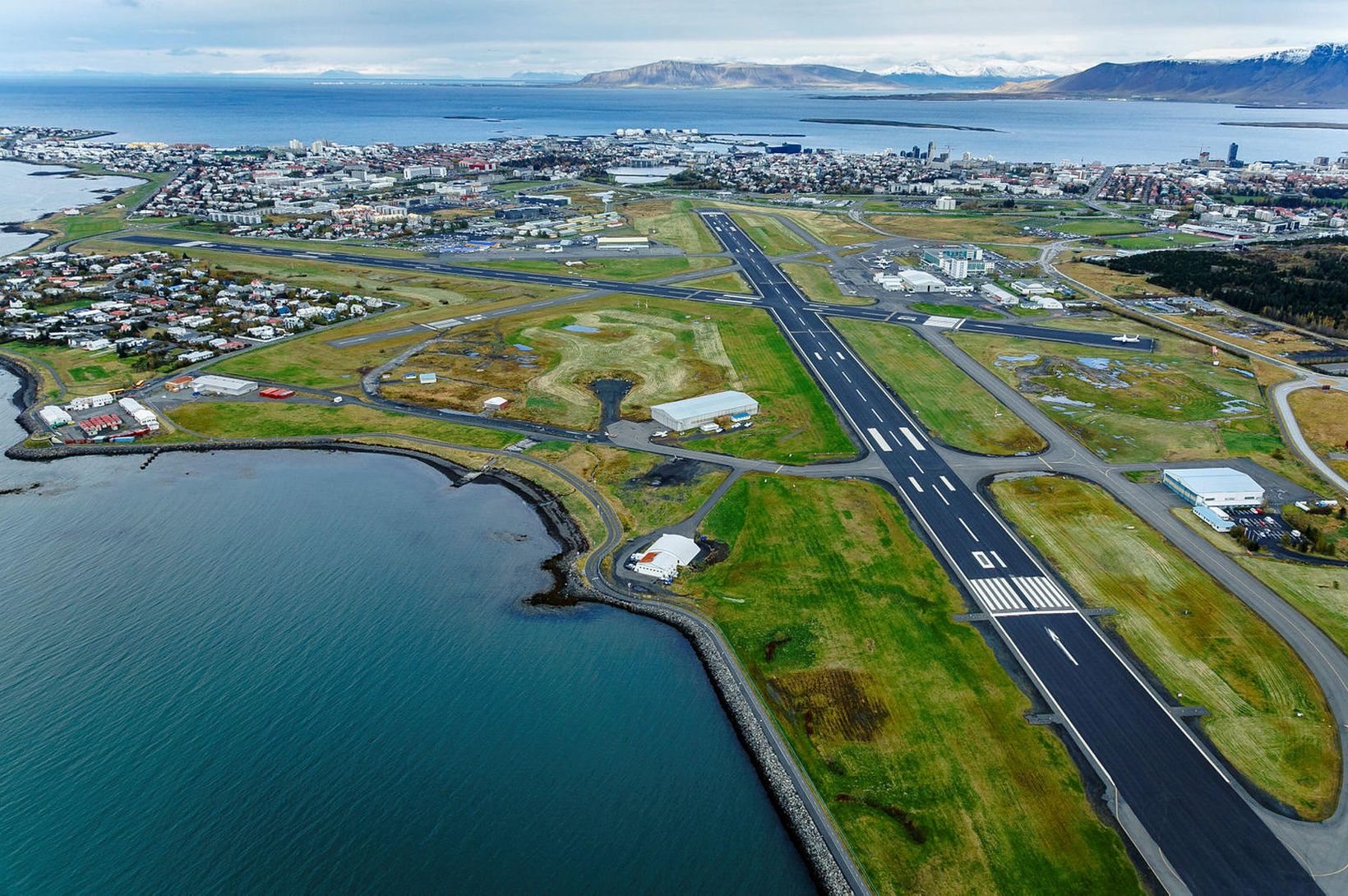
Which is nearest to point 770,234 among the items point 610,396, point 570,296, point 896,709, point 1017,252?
point 1017,252

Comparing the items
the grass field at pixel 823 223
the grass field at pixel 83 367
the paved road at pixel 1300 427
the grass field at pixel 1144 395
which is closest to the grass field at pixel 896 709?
the grass field at pixel 1144 395

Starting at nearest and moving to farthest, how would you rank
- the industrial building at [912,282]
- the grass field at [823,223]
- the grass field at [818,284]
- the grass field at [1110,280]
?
1. the grass field at [818,284]
2. the grass field at [1110,280]
3. the industrial building at [912,282]
4. the grass field at [823,223]

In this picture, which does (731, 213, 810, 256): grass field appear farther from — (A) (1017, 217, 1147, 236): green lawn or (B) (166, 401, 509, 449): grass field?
(B) (166, 401, 509, 449): grass field

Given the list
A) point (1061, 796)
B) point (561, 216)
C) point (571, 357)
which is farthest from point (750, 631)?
point (561, 216)

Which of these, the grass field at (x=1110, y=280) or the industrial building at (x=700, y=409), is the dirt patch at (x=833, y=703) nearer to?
the industrial building at (x=700, y=409)

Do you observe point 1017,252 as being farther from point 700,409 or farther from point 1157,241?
point 700,409

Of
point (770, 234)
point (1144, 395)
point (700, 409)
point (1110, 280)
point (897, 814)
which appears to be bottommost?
point (897, 814)
